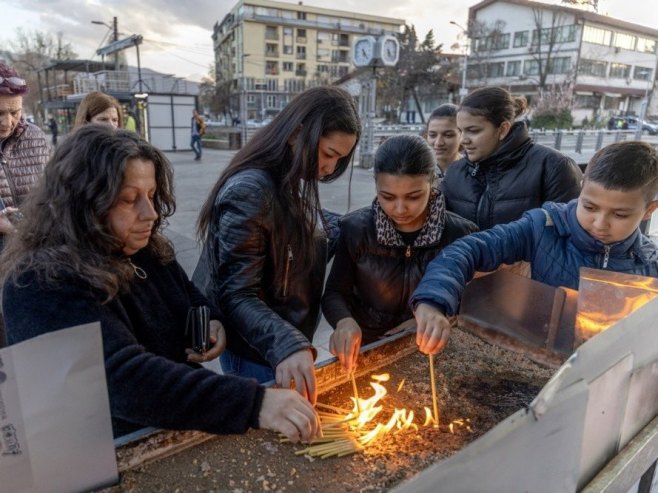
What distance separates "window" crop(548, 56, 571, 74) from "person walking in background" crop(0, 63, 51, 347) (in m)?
40.7

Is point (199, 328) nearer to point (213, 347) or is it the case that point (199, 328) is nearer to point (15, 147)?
point (213, 347)

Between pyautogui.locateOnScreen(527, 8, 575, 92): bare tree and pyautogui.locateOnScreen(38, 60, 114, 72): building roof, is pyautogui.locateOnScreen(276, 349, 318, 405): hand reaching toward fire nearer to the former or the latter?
pyautogui.locateOnScreen(38, 60, 114, 72): building roof

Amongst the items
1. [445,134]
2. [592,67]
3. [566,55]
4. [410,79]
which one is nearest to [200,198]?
[445,134]

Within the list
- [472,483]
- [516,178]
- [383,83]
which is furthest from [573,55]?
[472,483]

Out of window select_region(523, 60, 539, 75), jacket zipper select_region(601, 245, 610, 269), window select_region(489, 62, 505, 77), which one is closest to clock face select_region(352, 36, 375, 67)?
jacket zipper select_region(601, 245, 610, 269)

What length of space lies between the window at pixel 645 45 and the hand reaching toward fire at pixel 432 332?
162ft

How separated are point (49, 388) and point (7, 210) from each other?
6.61ft

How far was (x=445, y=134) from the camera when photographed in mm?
3164

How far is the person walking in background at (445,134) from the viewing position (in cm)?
313

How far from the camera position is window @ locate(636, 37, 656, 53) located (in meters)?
40.2

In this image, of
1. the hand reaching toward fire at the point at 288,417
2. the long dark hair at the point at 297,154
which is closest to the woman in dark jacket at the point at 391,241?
the long dark hair at the point at 297,154

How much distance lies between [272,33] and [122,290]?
6626 cm

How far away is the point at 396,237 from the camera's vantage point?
1836 millimetres

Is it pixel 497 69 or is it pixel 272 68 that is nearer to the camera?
pixel 497 69
